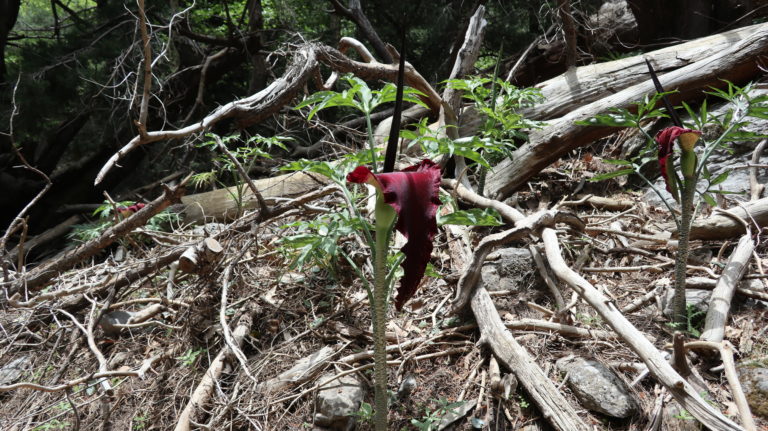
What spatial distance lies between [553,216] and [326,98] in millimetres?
1454

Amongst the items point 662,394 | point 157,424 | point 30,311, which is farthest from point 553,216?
point 30,311

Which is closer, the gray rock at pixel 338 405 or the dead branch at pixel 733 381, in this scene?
the dead branch at pixel 733 381

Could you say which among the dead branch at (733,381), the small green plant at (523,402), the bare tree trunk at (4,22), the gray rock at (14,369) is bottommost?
the gray rock at (14,369)

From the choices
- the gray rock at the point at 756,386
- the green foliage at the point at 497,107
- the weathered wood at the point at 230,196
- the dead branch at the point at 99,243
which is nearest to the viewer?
the gray rock at the point at 756,386

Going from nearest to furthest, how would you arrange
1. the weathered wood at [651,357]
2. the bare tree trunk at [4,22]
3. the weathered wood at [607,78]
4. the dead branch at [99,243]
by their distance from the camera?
the weathered wood at [651,357], the dead branch at [99,243], the weathered wood at [607,78], the bare tree trunk at [4,22]

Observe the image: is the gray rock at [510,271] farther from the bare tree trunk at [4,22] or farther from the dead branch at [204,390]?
the bare tree trunk at [4,22]

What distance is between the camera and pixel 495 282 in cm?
299

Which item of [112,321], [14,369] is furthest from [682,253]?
[14,369]

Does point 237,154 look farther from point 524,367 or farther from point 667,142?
point 667,142

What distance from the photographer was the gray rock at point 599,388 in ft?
6.63

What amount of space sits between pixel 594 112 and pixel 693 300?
2.16 meters

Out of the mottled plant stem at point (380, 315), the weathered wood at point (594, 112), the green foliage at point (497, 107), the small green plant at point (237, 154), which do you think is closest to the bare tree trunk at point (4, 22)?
the small green plant at point (237, 154)

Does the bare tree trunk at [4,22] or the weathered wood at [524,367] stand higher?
the bare tree trunk at [4,22]

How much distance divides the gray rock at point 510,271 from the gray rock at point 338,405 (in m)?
1.09
